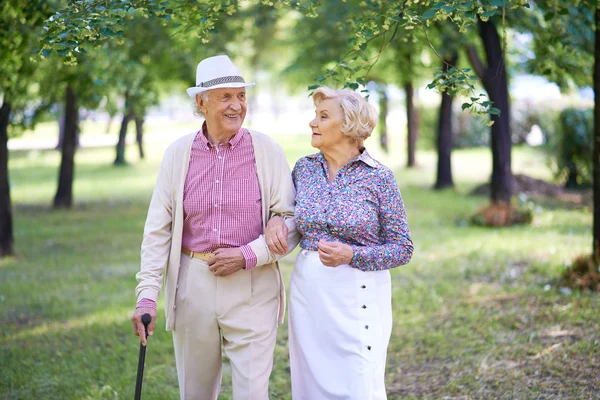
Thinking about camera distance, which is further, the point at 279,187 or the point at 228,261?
the point at 279,187

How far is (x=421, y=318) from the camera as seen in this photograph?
6.94m

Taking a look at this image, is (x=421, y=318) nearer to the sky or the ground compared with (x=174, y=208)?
nearer to the ground

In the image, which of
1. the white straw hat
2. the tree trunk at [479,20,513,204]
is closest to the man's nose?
the white straw hat

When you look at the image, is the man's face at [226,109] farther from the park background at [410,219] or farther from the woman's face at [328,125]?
the park background at [410,219]

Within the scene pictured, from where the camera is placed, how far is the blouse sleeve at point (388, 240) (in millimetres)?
3494

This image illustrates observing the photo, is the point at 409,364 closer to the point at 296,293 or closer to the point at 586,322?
the point at 586,322

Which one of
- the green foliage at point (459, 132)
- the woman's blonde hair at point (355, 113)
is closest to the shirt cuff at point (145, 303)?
the woman's blonde hair at point (355, 113)

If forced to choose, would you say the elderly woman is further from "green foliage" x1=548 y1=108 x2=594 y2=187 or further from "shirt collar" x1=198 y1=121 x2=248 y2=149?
"green foliage" x1=548 y1=108 x2=594 y2=187

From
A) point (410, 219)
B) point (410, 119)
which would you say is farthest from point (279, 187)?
point (410, 119)

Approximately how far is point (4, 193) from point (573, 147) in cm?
Result: 1168

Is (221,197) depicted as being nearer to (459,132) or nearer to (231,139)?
(231,139)

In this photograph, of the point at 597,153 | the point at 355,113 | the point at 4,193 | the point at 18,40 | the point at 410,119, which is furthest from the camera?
the point at 410,119

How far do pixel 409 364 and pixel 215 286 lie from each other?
274 cm

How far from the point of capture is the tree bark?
10938mm
